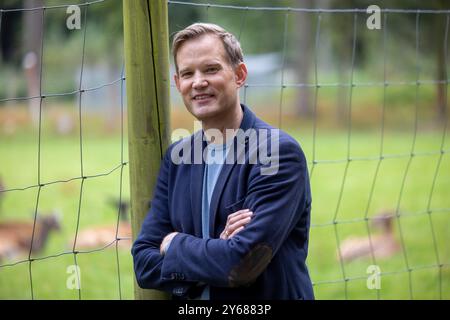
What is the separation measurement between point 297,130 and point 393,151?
5577mm

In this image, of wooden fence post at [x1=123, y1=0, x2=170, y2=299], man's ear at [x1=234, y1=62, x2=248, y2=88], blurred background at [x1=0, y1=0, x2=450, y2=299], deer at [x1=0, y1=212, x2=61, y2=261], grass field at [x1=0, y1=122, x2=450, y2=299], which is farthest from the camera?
deer at [x1=0, y1=212, x2=61, y2=261]

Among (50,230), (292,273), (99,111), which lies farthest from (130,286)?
(99,111)

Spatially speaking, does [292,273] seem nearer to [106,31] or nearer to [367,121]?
[367,121]

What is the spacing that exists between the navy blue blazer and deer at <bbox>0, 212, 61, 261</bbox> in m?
4.29

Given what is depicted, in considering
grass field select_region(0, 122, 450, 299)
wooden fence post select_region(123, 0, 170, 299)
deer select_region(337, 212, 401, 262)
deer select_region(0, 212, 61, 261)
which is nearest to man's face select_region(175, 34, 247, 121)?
wooden fence post select_region(123, 0, 170, 299)

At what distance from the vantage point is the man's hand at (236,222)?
2.22 m

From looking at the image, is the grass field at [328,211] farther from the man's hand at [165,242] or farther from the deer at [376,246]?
the man's hand at [165,242]

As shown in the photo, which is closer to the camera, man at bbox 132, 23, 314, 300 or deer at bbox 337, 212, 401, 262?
man at bbox 132, 23, 314, 300

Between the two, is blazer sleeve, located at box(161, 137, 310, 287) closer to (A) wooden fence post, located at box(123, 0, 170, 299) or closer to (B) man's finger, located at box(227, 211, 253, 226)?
(B) man's finger, located at box(227, 211, 253, 226)

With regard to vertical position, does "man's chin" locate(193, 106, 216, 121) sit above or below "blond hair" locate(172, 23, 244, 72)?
below

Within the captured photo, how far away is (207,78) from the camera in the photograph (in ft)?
7.77

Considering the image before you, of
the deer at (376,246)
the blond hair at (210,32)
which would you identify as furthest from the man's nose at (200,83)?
the deer at (376,246)

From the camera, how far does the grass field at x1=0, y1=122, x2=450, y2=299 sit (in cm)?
524

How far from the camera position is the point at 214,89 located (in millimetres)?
2367
